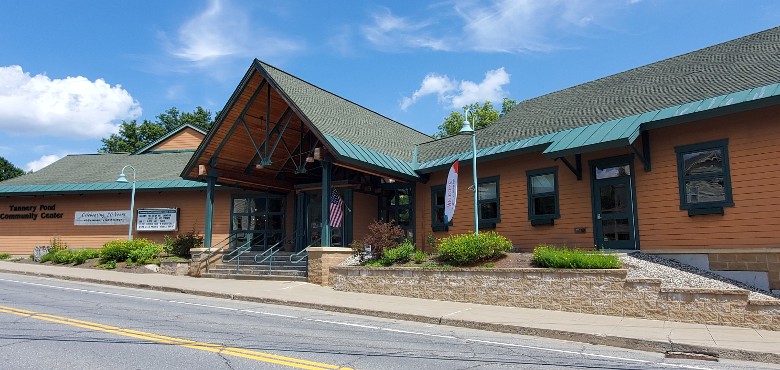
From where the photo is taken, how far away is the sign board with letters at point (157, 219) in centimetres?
2455

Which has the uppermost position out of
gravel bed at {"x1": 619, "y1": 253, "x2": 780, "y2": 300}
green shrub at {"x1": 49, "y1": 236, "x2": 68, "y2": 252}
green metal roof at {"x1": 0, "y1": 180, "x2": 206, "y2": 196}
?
green metal roof at {"x1": 0, "y1": 180, "x2": 206, "y2": 196}

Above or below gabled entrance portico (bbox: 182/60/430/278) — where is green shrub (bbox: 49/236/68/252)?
below

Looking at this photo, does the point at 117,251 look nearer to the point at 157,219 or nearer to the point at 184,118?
the point at 157,219

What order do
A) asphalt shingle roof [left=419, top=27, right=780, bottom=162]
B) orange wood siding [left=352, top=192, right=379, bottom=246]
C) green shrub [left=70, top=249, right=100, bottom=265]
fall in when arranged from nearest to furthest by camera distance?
asphalt shingle roof [left=419, top=27, right=780, bottom=162] → orange wood siding [left=352, top=192, right=379, bottom=246] → green shrub [left=70, top=249, right=100, bottom=265]

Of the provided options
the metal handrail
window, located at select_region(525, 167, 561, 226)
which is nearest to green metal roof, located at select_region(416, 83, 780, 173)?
window, located at select_region(525, 167, 561, 226)

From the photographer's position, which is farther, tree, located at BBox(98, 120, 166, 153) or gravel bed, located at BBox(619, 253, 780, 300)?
tree, located at BBox(98, 120, 166, 153)

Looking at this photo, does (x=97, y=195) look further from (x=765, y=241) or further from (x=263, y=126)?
(x=765, y=241)

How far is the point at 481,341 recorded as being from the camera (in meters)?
8.34

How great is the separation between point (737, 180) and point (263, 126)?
1548 cm

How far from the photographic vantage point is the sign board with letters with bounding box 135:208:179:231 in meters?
24.5

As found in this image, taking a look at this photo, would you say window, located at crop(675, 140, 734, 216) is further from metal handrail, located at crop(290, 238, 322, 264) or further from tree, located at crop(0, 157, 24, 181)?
tree, located at crop(0, 157, 24, 181)

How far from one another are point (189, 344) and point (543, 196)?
37.8 ft

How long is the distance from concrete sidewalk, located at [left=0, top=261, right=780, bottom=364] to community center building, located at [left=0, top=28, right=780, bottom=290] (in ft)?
9.52

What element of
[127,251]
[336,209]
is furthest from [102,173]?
[336,209]
